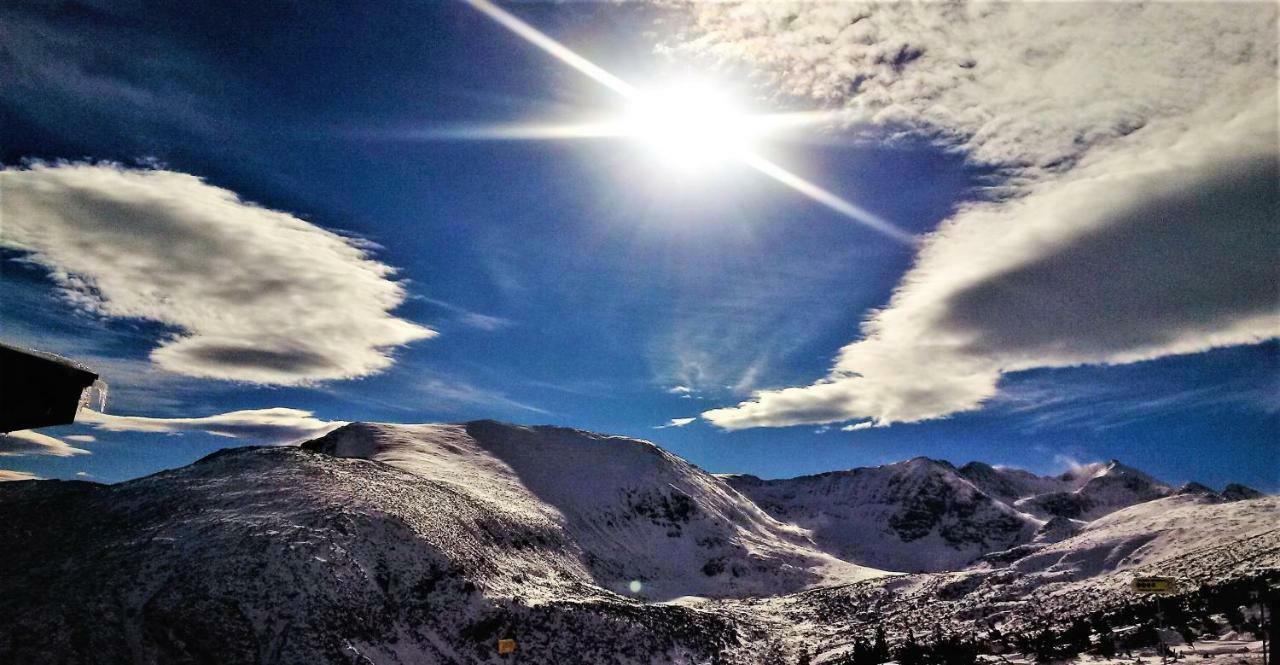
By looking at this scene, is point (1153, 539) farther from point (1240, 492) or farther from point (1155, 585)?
point (1240, 492)

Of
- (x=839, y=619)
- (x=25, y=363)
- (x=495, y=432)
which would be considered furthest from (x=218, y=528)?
(x=495, y=432)

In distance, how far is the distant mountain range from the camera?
94.5 ft

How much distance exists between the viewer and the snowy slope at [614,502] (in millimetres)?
73562

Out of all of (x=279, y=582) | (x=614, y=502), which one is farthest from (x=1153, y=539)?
(x=279, y=582)

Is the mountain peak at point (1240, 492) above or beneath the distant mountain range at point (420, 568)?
above

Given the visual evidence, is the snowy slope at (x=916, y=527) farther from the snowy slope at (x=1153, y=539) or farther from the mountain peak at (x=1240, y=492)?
the snowy slope at (x=1153, y=539)

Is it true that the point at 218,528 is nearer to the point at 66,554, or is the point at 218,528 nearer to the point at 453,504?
the point at 66,554

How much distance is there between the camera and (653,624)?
4225cm

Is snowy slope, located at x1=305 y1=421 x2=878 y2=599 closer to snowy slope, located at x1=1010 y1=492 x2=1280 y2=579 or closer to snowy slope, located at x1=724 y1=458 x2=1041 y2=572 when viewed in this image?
snowy slope, located at x1=1010 y1=492 x2=1280 y2=579

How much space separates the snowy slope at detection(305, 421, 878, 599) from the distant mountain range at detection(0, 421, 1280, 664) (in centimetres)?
53

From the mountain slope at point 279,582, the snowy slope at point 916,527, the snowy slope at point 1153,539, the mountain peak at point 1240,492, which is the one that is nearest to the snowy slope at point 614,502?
the mountain slope at point 279,582

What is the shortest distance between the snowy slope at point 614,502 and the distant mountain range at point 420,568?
534 mm

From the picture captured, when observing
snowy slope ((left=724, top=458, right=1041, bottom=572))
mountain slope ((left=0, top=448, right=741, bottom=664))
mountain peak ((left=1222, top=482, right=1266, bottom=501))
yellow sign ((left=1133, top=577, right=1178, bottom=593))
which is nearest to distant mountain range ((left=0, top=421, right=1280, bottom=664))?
mountain slope ((left=0, top=448, right=741, bottom=664))

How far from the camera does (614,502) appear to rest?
92.2 metres
